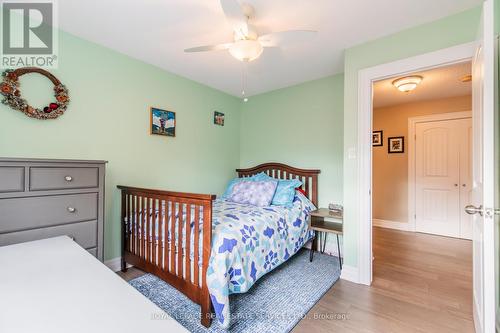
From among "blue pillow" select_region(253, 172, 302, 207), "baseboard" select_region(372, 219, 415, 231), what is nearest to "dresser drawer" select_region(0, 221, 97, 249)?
"blue pillow" select_region(253, 172, 302, 207)

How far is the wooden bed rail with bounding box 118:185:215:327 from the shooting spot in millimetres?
1615

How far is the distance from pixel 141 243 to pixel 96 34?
1.99 m

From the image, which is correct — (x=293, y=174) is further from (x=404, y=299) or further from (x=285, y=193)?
(x=404, y=299)

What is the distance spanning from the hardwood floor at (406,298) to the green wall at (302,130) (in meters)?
1.03

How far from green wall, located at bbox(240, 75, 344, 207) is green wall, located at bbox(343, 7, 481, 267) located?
0.69 metres

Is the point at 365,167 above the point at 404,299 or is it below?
above

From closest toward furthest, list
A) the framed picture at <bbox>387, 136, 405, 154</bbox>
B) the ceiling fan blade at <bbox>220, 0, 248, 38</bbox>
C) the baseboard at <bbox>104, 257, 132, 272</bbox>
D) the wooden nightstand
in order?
the ceiling fan blade at <bbox>220, 0, 248, 38</bbox> < the baseboard at <bbox>104, 257, 132, 272</bbox> < the wooden nightstand < the framed picture at <bbox>387, 136, 405, 154</bbox>

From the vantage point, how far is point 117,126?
251cm

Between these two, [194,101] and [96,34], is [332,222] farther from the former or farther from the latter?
[96,34]

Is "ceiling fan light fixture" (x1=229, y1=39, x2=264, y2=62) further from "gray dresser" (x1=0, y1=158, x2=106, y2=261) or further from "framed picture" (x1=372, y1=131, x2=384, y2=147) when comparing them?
"framed picture" (x1=372, y1=131, x2=384, y2=147)

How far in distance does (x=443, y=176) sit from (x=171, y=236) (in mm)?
4387

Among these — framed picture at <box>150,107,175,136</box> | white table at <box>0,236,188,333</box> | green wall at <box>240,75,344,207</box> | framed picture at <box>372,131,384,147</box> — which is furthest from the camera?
framed picture at <box>372,131,384,147</box>

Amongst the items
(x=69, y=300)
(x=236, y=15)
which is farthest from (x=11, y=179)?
(x=236, y=15)

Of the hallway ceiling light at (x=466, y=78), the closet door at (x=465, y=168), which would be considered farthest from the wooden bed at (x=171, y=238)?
the closet door at (x=465, y=168)
